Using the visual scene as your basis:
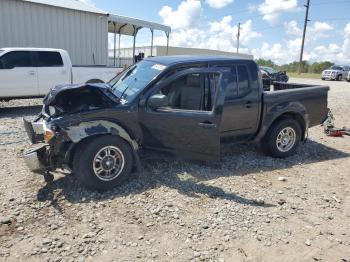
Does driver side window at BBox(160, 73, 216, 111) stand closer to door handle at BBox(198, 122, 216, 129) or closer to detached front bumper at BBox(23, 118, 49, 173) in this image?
door handle at BBox(198, 122, 216, 129)

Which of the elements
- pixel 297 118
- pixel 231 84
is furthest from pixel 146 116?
pixel 297 118

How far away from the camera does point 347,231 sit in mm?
3730

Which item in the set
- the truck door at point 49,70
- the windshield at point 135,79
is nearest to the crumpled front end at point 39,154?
the windshield at point 135,79

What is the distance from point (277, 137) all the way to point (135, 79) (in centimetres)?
280

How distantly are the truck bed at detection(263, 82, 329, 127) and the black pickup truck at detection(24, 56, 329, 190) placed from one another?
68 mm

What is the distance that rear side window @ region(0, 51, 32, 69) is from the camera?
9.88 meters

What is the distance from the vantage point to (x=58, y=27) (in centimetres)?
1448

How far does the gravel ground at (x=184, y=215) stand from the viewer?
328 cm

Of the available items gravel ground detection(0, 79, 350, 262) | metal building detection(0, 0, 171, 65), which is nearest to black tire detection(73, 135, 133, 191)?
gravel ground detection(0, 79, 350, 262)

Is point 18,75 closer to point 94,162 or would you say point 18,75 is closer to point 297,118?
point 94,162

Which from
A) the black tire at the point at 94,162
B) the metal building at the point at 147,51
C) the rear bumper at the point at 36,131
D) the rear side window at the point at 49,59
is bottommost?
the black tire at the point at 94,162

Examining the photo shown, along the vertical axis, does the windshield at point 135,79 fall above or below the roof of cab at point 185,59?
below

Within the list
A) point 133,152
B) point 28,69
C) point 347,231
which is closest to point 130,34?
point 28,69

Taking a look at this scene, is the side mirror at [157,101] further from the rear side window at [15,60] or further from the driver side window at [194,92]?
the rear side window at [15,60]
